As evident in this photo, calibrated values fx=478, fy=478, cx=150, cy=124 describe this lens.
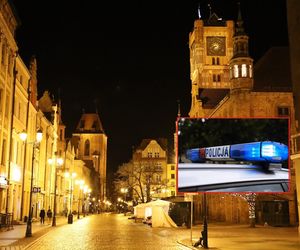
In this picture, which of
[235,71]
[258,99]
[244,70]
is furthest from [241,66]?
[258,99]

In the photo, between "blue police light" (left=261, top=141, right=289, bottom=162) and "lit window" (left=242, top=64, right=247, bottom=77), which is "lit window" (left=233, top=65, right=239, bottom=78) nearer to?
"lit window" (left=242, top=64, right=247, bottom=77)

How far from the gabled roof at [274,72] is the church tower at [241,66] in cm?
153

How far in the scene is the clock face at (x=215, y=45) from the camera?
108 meters

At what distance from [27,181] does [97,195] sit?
90947mm

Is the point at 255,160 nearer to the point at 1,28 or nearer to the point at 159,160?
the point at 1,28

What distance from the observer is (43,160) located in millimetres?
Result: 56812

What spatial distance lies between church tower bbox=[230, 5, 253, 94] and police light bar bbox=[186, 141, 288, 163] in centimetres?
3536

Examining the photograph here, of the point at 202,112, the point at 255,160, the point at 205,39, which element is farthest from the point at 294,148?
the point at 205,39

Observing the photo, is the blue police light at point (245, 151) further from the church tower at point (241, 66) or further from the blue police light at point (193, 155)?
the church tower at point (241, 66)

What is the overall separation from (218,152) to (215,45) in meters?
87.1

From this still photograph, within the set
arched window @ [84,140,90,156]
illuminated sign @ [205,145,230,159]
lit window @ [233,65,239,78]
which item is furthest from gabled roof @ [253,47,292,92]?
arched window @ [84,140,90,156]

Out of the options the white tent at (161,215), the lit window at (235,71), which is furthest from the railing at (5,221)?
A: the lit window at (235,71)

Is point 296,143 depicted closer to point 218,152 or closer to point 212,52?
point 218,152

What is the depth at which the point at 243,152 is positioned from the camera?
24.2 meters
